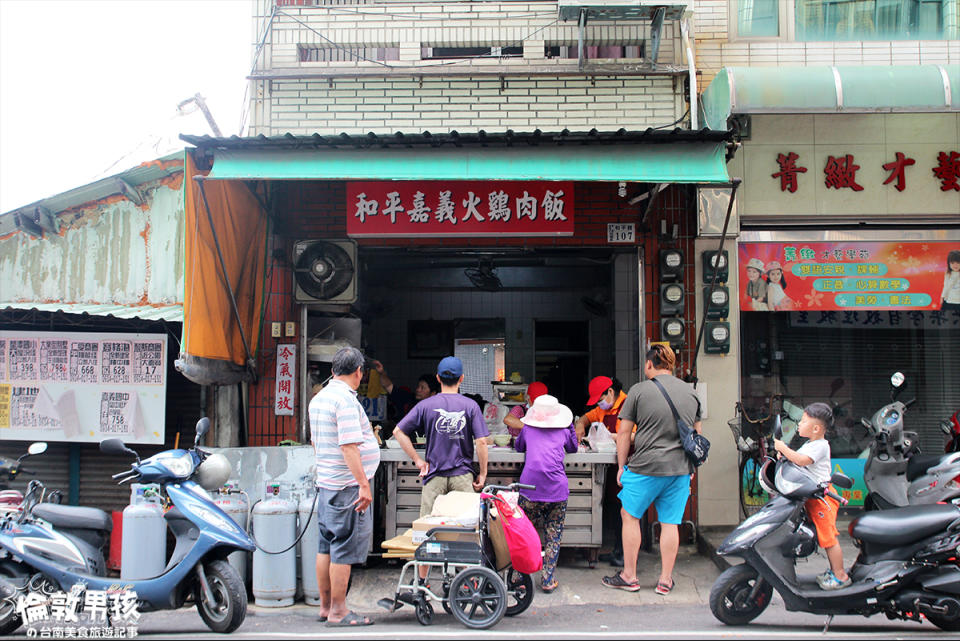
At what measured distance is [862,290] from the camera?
8.17 metres

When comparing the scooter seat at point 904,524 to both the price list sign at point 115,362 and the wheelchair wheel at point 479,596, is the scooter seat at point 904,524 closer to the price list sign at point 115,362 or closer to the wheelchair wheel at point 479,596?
the wheelchair wheel at point 479,596

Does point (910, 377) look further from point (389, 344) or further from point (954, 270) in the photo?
point (389, 344)

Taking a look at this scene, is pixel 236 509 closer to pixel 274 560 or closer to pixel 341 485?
pixel 274 560

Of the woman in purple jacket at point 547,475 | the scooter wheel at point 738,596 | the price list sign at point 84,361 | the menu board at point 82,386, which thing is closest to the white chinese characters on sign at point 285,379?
the menu board at point 82,386

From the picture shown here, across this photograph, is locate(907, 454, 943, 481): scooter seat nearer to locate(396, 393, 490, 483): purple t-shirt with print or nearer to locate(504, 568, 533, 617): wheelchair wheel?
locate(504, 568, 533, 617): wheelchair wheel

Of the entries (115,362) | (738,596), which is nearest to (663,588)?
(738,596)

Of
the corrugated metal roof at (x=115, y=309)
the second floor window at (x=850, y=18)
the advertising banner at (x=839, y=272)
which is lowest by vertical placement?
the corrugated metal roof at (x=115, y=309)

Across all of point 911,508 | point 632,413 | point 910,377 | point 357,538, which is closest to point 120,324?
point 357,538

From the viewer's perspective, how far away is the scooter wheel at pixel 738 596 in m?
5.13

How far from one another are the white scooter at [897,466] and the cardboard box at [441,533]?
3831mm

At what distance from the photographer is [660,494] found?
20.4 feet

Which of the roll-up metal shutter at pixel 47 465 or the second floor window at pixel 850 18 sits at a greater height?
the second floor window at pixel 850 18

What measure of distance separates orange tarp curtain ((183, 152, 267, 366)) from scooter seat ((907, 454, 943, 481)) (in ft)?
20.8

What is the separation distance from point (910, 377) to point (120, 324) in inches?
331
